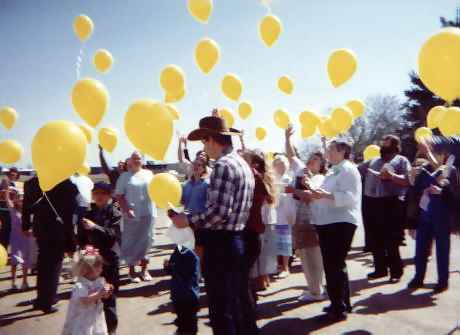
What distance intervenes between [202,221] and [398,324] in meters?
2.30

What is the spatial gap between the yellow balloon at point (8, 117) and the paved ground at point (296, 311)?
91.4 inches

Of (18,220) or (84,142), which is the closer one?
(84,142)

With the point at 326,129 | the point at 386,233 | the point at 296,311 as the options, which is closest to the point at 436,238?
the point at 386,233

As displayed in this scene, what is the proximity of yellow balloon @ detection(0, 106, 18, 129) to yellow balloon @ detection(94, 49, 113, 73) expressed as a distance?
53.5 inches

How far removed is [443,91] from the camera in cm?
330

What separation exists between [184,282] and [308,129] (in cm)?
457

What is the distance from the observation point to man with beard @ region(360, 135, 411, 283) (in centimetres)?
504

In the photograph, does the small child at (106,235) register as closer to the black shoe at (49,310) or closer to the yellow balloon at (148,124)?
the yellow balloon at (148,124)

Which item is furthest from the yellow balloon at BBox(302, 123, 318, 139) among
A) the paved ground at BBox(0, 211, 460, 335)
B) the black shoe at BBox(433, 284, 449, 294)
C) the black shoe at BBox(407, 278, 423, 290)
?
the black shoe at BBox(433, 284, 449, 294)

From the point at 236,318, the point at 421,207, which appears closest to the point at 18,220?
the point at 236,318

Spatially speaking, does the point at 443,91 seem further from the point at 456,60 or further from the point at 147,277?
the point at 147,277

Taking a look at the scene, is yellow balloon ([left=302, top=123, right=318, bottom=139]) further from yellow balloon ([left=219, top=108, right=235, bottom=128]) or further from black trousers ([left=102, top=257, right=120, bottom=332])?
black trousers ([left=102, top=257, right=120, bottom=332])

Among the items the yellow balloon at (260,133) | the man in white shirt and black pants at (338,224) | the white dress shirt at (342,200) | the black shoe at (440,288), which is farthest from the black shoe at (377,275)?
the yellow balloon at (260,133)

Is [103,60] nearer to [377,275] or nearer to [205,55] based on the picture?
[205,55]
